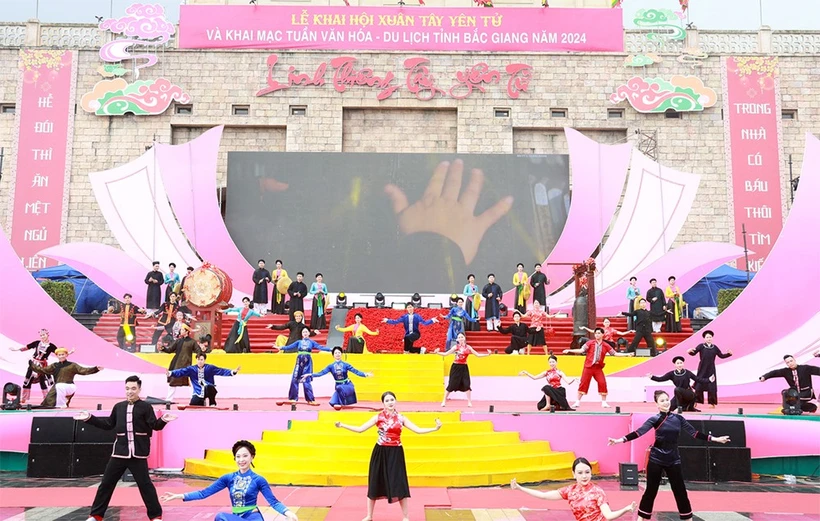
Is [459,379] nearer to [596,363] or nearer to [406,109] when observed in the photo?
[596,363]

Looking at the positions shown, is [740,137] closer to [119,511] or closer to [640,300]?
[640,300]

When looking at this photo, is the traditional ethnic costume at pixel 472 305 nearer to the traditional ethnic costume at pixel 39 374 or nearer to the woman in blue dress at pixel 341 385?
the woman in blue dress at pixel 341 385

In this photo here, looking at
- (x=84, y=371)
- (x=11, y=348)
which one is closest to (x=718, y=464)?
(x=84, y=371)

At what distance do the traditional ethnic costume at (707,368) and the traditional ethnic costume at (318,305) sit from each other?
8251 mm

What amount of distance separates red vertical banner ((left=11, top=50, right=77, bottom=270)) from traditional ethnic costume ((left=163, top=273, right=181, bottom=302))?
1070 cm

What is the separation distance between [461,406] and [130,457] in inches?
273

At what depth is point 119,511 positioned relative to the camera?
794cm

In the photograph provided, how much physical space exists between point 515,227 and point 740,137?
31.6 ft

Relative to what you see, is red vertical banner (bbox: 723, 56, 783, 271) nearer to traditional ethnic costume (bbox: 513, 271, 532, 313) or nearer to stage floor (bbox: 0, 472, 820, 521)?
traditional ethnic costume (bbox: 513, 271, 532, 313)

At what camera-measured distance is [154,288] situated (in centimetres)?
1919

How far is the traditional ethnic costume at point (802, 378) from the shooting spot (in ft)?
39.9

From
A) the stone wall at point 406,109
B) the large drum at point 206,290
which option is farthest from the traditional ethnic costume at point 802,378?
the stone wall at point 406,109

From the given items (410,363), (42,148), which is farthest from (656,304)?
(42,148)

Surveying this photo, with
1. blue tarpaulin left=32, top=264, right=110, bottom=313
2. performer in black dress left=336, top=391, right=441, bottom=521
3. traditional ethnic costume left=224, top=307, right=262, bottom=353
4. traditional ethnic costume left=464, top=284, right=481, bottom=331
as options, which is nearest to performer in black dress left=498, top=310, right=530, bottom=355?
traditional ethnic costume left=464, top=284, right=481, bottom=331
